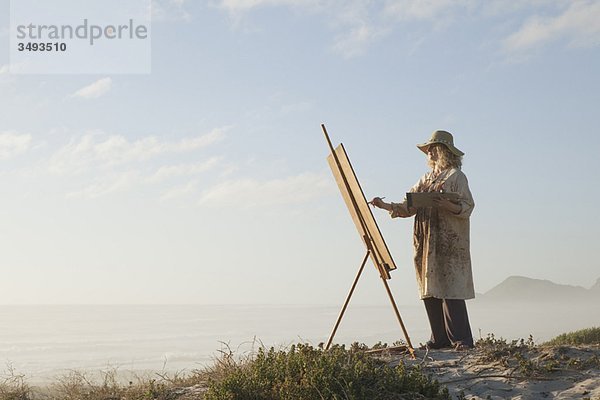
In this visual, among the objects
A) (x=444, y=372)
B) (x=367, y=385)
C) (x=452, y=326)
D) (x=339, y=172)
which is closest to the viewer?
(x=367, y=385)

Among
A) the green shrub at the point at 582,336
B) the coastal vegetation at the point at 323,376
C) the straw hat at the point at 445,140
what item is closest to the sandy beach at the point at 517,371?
the coastal vegetation at the point at 323,376

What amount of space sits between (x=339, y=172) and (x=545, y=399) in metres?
3.56

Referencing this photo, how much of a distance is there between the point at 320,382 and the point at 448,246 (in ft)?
11.0

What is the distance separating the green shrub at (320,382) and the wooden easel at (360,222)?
122 centimetres

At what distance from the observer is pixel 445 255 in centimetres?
991

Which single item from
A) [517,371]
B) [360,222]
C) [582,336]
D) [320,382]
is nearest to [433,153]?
[360,222]

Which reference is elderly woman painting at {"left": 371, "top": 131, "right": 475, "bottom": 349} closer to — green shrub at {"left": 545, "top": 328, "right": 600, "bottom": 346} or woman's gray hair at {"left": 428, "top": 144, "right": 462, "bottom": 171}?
woman's gray hair at {"left": 428, "top": 144, "right": 462, "bottom": 171}

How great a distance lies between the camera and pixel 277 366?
26.2 feet

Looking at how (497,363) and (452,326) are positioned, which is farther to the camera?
(452,326)

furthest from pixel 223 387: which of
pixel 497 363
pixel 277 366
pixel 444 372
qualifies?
pixel 497 363

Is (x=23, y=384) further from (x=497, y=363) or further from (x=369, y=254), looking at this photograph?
(x=497, y=363)

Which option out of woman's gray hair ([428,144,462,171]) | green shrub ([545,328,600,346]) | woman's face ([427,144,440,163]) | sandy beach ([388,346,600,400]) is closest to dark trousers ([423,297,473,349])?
sandy beach ([388,346,600,400])

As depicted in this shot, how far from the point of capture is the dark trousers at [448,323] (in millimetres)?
9836

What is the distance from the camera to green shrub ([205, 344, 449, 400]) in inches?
287
